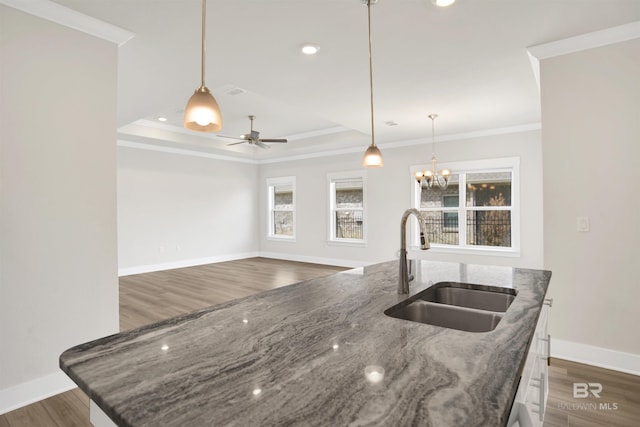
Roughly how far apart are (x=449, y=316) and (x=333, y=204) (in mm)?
6424

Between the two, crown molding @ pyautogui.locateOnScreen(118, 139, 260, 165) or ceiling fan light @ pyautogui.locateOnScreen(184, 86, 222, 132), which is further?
crown molding @ pyautogui.locateOnScreen(118, 139, 260, 165)

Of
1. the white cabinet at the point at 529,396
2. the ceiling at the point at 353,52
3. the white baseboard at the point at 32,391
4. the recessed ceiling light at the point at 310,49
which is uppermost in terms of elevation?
the ceiling at the point at 353,52

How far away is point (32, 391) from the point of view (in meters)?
2.27

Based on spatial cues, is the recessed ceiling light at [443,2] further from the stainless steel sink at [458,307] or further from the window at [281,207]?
the window at [281,207]

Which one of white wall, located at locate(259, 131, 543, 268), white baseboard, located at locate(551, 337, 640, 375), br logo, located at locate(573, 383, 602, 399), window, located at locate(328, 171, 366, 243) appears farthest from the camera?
window, located at locate(328, 171, 366, 243)

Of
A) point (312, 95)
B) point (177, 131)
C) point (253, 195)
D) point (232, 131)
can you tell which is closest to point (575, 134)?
point (312, 95)

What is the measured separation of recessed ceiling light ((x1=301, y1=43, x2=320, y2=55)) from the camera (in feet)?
9.50

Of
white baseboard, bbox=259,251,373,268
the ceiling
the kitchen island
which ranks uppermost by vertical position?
the ceiling

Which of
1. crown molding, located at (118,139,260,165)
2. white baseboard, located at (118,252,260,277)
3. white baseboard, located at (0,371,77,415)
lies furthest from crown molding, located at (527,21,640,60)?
white baseboard, located at (118,252,260,277)

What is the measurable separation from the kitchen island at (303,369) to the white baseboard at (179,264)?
20.4 feet

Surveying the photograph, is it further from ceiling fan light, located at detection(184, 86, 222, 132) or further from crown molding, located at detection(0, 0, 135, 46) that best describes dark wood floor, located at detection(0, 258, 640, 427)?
crown molding, located at detection(0, 0, 135, 46)

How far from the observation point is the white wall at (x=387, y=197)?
18.1 ft

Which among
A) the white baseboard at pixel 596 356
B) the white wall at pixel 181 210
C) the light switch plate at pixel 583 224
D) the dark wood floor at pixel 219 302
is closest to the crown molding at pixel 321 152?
the white wall at pixel 181 210

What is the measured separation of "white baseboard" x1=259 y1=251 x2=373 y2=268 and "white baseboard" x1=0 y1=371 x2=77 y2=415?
549 centimetres
